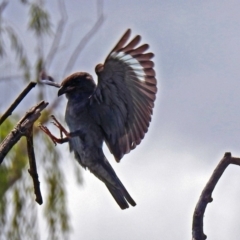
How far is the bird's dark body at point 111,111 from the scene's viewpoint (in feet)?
10.6

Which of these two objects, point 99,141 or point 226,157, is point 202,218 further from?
point 99,141

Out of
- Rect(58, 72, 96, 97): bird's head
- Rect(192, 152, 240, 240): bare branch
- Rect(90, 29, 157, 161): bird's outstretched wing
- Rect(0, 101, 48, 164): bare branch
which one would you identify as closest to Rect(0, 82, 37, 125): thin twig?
Rect(0, 101, 48, 164): bare branch

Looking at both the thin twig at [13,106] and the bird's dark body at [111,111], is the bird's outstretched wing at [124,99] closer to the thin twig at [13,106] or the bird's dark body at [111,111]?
the bird's dark body at [111,111]

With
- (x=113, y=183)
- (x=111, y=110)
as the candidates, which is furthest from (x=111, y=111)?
(x=113, y=183)

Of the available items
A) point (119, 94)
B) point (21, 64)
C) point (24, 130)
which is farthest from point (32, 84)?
point (21, 64)

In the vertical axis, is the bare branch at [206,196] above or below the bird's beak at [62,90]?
below

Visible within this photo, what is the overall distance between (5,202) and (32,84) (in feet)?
14.1

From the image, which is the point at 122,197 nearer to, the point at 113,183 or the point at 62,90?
the point at 113,183

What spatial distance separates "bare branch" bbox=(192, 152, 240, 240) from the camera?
1707 millimetres

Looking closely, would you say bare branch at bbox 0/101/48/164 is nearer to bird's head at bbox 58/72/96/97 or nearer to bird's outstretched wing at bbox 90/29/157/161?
bird's outstretched wing at bbox 90/29/157/161

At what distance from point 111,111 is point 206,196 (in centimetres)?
157

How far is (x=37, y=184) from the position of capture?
6.67ft

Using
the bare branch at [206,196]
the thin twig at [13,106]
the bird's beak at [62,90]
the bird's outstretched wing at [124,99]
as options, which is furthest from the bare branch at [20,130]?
the bird's beak at [62,90]

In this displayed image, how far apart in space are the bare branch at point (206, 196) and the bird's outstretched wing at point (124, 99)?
1201 millimetres
